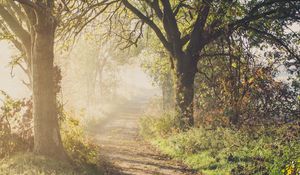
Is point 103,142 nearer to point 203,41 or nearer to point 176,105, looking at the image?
point 176,105

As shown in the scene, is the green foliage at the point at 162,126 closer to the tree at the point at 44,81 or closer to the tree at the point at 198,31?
the tree at the point at 198,31

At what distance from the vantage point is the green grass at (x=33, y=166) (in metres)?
10.4

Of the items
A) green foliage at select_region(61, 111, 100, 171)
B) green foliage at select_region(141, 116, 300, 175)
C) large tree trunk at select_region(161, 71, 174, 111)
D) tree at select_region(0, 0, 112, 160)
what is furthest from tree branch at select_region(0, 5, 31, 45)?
large tree trunk at select_region(161, 71, 174, 111)

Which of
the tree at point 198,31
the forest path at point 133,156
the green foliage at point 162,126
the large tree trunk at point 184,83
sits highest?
the tree at point 198,31

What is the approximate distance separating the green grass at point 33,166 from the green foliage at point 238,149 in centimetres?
463

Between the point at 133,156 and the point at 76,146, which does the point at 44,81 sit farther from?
the point at 133,156

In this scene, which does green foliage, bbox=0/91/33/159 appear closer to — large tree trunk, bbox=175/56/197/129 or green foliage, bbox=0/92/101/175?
green foliage, bbox=0/92/101/175

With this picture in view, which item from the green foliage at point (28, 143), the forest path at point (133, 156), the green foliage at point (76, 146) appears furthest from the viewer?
the forest path at point (133, 156)

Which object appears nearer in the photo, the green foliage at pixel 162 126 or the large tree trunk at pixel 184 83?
the large tree trunk at pixel 184 83

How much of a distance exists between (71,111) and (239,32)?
336 inches

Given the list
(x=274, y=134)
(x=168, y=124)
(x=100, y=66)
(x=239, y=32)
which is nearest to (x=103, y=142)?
(x=168, y=124)

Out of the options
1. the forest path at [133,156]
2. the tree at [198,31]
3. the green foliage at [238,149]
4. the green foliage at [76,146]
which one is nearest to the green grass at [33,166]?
the green foliage at [76,146]

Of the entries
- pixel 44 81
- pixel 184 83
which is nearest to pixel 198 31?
pixel 184 83

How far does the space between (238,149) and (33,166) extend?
6.80m
